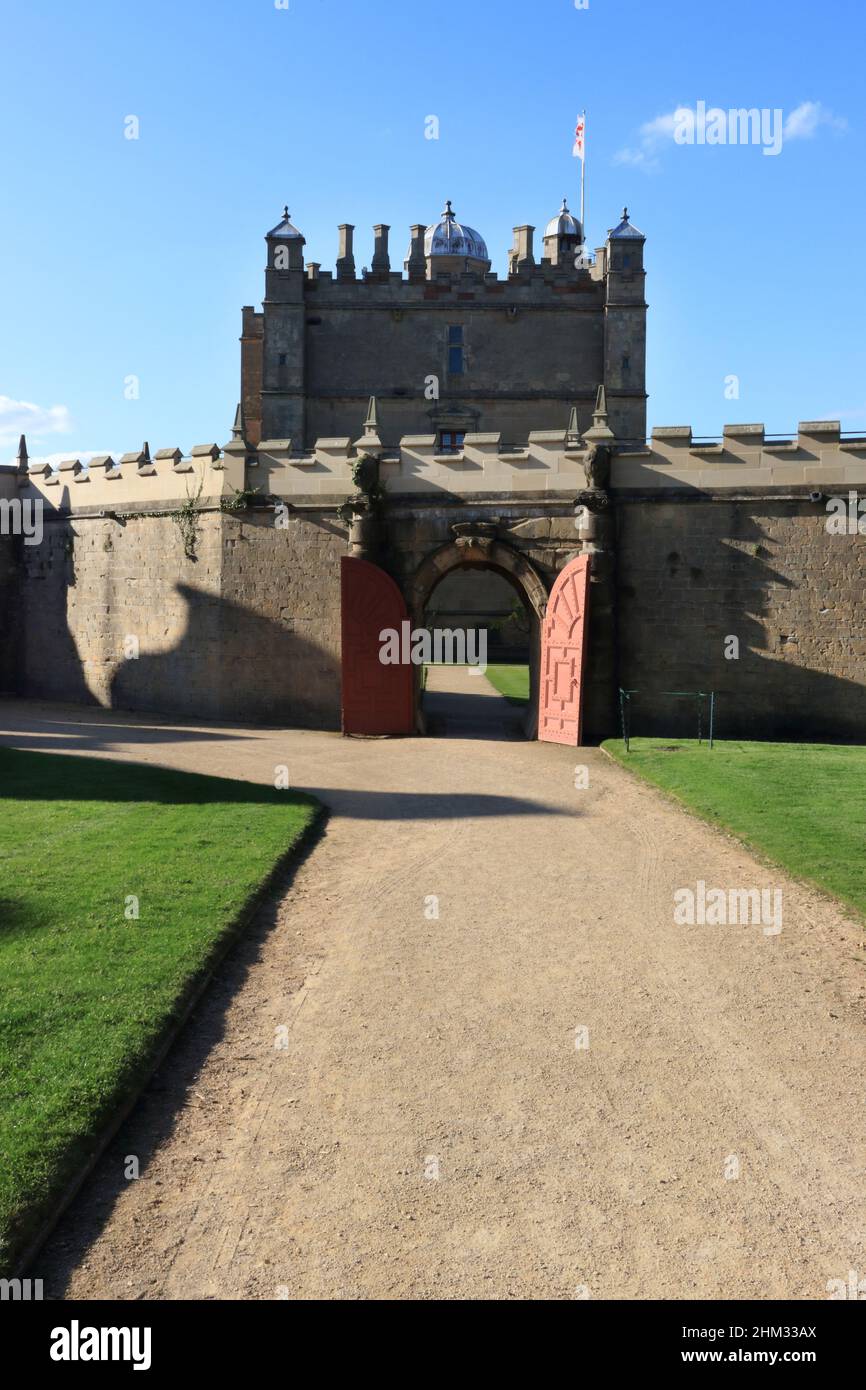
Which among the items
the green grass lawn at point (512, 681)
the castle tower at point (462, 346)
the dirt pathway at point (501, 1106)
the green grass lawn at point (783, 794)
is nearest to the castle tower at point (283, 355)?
the castle tower at point (462, 346)

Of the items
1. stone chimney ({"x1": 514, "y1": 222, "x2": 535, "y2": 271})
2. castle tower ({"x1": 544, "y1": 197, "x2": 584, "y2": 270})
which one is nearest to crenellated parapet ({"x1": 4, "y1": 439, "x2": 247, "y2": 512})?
stone chimney ({"x1": 514, "y1": 222, "x2": 535, "y2": 271})

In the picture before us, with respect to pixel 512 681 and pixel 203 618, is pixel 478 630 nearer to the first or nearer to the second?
pixel 512 681

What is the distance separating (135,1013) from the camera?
6395mm

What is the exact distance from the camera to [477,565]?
2122cm

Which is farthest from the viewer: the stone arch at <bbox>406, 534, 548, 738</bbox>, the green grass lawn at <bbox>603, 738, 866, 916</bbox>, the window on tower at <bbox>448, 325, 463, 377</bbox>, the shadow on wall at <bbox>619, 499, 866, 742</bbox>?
the window on tower at <bbox>448, 325, 463, 377</bbox>

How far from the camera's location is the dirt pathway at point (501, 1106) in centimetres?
432

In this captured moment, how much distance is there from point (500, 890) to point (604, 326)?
32194mm

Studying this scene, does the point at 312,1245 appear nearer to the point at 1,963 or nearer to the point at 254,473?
the point at 1,963

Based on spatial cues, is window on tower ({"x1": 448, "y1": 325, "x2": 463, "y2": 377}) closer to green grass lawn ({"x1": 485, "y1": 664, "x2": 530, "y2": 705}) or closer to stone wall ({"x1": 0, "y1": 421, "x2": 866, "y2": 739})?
green grass lawn ({"x1": 485, "y1": 664, "x2": 530, "y2": 705})

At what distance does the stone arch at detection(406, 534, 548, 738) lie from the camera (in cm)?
2034

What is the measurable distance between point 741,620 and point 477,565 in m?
5.28

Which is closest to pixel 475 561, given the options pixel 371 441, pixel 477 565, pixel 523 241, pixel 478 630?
pixel 477 565

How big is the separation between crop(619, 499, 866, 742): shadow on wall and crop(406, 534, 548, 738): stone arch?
1717 mm

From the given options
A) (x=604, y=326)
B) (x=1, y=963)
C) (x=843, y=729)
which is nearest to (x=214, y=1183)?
(x=1, y=963)
